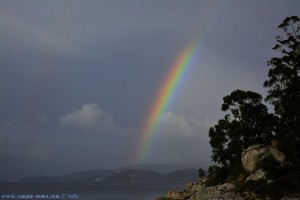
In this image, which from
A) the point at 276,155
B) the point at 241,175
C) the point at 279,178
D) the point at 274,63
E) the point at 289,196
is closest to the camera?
the point at 289,196

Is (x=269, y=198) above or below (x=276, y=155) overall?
below

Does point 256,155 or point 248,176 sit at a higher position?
point 256,155

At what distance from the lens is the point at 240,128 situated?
66.8m

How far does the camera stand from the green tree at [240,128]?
66875mm

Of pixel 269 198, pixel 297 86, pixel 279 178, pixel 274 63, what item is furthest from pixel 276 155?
pixel 274 63

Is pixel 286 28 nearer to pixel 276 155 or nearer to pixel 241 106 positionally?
pixel 241 106

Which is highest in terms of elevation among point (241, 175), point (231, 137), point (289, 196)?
point (231, 137)

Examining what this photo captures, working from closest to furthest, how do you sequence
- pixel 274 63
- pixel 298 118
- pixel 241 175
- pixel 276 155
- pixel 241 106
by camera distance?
pixel 276 155, pixel 241 175, pixel 298 118, pixel 274 63, pixel 241 106

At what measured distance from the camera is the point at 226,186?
55.7 m

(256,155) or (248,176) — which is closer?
(248,176)

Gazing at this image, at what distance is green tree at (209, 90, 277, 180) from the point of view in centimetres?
6688

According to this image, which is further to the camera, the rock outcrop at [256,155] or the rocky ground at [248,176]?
the rock outcrop at [256,155]

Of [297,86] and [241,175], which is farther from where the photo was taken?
[297,86]

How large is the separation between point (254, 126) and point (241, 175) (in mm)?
13718
